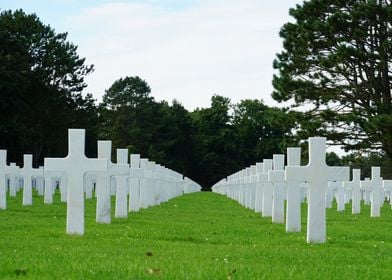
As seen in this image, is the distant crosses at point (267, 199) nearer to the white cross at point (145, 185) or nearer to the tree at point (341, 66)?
the white cross at point (145, 185)

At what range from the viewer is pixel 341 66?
43688mm

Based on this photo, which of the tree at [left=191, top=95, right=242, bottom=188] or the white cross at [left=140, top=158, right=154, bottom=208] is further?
the tree at [left=191, top=95, right=242, bottom=188]

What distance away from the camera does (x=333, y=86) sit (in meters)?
44.8

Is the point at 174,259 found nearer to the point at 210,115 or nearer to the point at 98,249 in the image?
the point at 98,249

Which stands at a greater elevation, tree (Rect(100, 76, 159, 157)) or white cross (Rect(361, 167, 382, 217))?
tree (Rect(100, 76, 159, 157))

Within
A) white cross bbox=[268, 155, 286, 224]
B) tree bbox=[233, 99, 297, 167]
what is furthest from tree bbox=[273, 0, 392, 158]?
tree bbox=[233, 99, 297, 167]

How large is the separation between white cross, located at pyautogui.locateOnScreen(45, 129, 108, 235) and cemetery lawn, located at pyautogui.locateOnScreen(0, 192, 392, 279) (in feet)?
1.47

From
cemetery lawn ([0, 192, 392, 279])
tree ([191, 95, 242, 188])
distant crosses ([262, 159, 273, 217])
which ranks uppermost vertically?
tree ([191, 95, 242, 188])

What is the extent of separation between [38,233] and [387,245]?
5048 mm

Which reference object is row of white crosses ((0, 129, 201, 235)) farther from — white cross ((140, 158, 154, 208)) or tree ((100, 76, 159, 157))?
tree ((100, 76, 159, 157))

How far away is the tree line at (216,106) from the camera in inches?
1700

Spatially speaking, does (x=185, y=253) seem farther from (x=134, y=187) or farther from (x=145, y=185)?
(x=145, y=185)

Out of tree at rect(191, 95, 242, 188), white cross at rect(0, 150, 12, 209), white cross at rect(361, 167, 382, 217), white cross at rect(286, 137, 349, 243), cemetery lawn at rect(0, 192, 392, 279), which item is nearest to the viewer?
cemetery lawn at rect(0, 192, 392, 279)

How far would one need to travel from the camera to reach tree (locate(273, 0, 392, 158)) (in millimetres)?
42281
